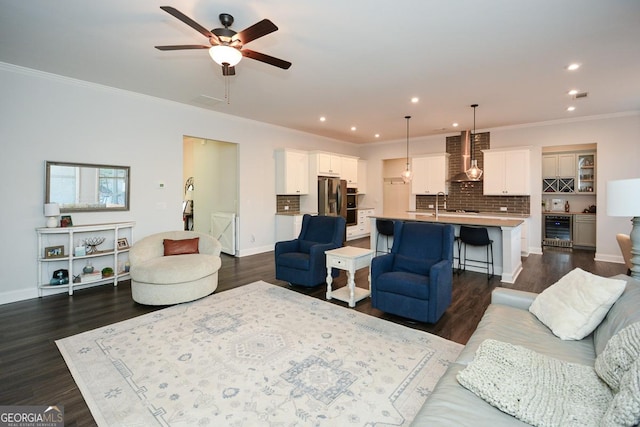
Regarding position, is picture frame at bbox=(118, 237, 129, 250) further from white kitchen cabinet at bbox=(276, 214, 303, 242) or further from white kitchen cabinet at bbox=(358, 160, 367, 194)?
white kitchen cabinet at bbox=(358, 160, 367, 194)

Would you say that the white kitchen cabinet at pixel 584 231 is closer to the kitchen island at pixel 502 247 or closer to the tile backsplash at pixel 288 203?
the kitchen island at pixel 502 247

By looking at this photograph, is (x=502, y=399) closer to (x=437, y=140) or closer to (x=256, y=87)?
(x=256, y=87)

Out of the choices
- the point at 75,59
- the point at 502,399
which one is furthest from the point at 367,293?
the point at 75,59

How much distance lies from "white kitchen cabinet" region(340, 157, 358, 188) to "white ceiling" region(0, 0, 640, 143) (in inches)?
109

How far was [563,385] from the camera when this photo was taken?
134cm

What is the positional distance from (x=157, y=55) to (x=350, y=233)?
612 cm

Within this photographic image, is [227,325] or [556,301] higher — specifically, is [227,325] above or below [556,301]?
below

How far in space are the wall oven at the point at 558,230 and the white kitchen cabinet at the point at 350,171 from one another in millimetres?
5074

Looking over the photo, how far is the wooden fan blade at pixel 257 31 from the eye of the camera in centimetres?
223

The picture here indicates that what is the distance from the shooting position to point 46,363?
2432 mm

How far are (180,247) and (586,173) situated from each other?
9325 mm

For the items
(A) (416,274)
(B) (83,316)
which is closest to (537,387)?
(A) (416,274)

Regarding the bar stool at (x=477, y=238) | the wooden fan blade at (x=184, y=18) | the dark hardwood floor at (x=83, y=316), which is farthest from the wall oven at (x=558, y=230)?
the wooden fan blade at (x=184, y=18)

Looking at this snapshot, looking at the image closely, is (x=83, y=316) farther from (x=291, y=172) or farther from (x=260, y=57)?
(x=291, y=172)
